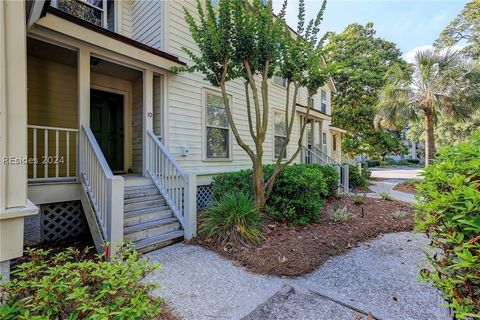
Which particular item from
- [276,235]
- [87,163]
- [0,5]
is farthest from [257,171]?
[0,5]

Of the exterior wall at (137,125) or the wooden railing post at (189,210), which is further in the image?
the exterior wall at (137,125)

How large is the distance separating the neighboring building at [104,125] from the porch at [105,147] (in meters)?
0.02

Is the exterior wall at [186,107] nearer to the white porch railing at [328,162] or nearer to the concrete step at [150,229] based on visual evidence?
the concrete step at [150,229]

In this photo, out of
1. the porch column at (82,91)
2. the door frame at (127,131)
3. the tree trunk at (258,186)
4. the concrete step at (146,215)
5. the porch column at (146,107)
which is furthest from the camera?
the door frame at (127,131)

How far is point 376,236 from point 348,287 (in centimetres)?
261

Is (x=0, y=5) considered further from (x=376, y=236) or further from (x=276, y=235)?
(x=376, y=236)

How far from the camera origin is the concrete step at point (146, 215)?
438 cm

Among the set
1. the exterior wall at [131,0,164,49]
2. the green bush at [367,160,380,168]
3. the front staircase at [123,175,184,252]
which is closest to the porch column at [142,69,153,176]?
the front staircase at [123,175,184,252]

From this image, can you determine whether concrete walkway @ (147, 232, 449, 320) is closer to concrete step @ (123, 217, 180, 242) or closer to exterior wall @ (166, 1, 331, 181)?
concrete step @ (123, 217, 180, 242)

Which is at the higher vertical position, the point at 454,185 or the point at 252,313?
the point at 454,185

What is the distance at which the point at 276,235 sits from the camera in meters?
4.69

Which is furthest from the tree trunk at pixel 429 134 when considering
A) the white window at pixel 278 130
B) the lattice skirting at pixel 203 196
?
the lattice skirting at pixel 203 196

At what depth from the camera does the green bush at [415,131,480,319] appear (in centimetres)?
124

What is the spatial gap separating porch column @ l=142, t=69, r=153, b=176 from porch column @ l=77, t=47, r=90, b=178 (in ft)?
4.09
